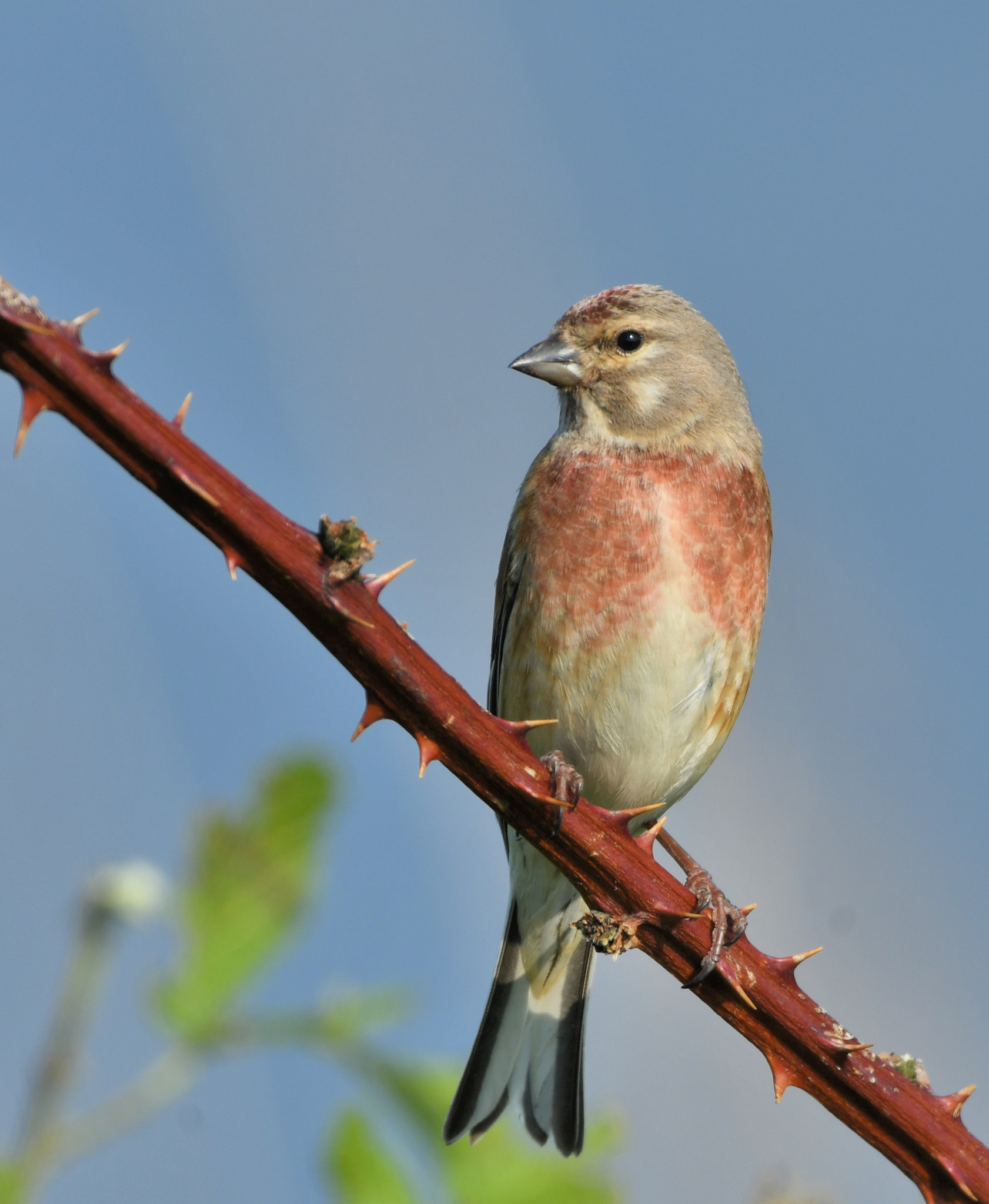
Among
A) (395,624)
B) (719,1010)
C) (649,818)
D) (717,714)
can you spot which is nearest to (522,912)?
(649,818)

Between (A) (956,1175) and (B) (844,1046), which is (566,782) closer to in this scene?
(B) (844,1046)

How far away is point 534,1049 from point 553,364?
82.6 inches

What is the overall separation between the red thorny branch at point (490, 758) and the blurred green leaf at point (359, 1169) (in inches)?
20.9

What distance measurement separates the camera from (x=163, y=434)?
159 cm

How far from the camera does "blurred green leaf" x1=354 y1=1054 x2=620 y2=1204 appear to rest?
1712 millimetres

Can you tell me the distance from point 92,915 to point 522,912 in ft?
9.17

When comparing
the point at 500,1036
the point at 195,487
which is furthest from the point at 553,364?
the point at 195,487

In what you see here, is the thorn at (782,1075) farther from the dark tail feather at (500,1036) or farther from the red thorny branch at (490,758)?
the dark tail feather at (500,1036)

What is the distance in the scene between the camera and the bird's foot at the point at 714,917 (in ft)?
7.76

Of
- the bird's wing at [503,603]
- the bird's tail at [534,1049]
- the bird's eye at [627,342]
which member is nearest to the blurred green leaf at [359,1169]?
the bird's tail at [534,1049]

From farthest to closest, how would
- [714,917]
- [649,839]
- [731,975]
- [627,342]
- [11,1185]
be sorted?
1. [627,342]
2. [714,917]
3. [649,839]
4. [731,975]
5. [11,1185]

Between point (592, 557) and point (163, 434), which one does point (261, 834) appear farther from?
point (592, 557)

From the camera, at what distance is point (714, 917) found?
9.66 feet

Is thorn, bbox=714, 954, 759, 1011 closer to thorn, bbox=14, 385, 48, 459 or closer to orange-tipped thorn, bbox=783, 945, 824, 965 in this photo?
orange-tipped thorn, bbox=783, 945, 824, 965
